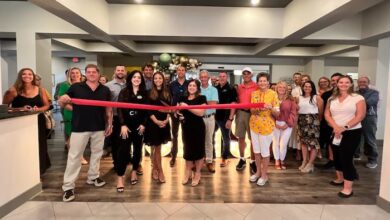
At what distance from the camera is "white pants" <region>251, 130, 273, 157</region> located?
11.9ft

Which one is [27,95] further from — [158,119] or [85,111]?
[158,119]

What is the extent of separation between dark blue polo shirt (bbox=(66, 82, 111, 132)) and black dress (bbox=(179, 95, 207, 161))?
3.36 ft

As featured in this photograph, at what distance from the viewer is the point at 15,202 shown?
299cm

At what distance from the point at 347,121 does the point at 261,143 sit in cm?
105

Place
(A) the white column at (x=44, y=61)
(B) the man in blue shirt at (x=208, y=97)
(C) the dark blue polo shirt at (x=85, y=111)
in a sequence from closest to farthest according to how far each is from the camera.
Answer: (C) the dark blue polo shirt at (x=85, y=111) → (B) the man in blue shirt at (x=208, y=97) → (A) the white column at (x=44, y=61)

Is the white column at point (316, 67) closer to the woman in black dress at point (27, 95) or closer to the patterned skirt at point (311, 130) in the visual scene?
the patterned skirt at point (311, 130)

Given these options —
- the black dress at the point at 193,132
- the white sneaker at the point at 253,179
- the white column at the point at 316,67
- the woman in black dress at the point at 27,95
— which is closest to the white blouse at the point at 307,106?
the white sneaker at the point at 253,179

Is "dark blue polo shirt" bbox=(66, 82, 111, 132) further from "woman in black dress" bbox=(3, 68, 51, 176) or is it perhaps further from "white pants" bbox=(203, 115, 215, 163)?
"white pants" bbox=(203, 115, 215, 163)

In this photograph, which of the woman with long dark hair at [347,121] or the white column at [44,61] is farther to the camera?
the white column at [44,61]

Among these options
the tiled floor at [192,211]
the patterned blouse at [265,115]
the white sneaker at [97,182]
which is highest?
the patterned blouse at [265,115]

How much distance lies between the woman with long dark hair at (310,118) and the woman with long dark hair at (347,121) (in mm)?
904

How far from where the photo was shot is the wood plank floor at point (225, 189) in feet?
10.9

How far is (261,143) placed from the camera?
144 inches

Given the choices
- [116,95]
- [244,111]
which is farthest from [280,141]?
[116,95]
